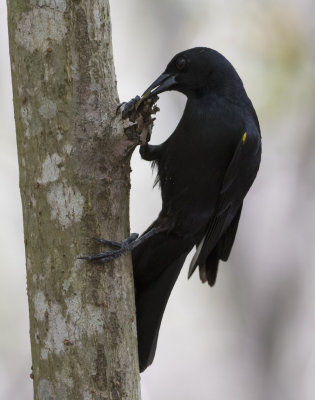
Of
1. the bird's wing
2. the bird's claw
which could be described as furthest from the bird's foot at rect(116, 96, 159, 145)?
the bird's wing

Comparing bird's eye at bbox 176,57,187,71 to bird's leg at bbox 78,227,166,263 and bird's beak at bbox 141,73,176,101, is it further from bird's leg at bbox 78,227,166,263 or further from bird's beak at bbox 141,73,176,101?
bird's leg at bbox 78,227,166,263

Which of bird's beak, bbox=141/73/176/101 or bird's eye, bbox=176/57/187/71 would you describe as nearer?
bird's beak, bbox=141/73/176/101

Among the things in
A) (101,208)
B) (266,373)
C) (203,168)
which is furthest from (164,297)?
(266,373)

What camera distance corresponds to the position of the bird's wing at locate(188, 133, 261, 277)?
352 centimetres

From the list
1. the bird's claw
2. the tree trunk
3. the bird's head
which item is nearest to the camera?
the tree trunk

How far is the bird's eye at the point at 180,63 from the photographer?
362 centimetres

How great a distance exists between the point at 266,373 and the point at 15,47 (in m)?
4.74

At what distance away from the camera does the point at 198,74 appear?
3.63 meters

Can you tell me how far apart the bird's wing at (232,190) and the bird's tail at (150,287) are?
0.50 feet

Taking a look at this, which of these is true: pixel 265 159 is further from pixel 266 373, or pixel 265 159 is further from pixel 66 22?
pixel 66 22

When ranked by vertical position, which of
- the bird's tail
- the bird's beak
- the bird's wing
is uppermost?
the bird's beak

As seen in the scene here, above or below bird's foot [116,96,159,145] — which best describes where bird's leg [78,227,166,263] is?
below

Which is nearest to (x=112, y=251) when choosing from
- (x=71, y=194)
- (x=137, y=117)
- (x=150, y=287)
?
(x=71, y=194)

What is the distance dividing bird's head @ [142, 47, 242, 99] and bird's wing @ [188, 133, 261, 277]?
32 cm
